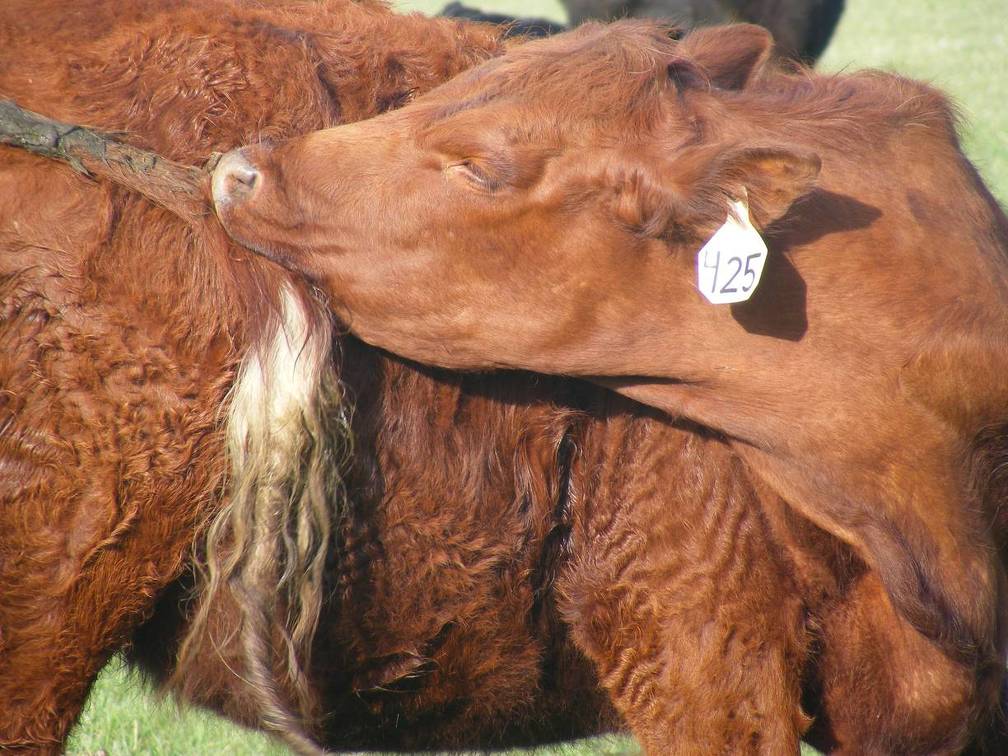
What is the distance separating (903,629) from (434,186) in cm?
→ 146

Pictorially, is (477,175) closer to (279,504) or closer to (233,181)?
(233,181)

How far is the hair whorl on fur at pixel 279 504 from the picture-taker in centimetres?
220

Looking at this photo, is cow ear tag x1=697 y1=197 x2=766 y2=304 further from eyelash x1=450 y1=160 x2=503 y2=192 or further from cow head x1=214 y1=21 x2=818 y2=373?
eyelash x1=450 y1=160 x2=503 y2=192

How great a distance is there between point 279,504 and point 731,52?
4.80 feet

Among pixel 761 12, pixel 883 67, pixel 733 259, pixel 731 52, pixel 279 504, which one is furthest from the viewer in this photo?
pixel 761 12

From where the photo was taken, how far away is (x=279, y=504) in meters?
2.25

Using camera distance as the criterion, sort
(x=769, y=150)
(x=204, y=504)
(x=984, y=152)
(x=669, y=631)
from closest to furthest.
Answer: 1. (x=769, y=150)
2. (x=204, y=504)
3. (x=669, y=631)
4. (x=984, y=152)

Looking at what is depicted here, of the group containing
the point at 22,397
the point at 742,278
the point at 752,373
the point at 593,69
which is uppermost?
the point at 593,69

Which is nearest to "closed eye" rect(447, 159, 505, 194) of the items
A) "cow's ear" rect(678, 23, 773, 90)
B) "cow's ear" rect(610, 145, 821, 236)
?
"cow's ear" rect(610, 145, 821, 236)

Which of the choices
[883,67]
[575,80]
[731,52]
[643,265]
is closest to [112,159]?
[575,80]

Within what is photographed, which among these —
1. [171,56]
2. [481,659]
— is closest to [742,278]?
[481,659]

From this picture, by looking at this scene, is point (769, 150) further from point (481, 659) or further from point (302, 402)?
point (481, 659)

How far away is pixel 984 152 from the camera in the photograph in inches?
374

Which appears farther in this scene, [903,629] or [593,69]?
[903,629]
